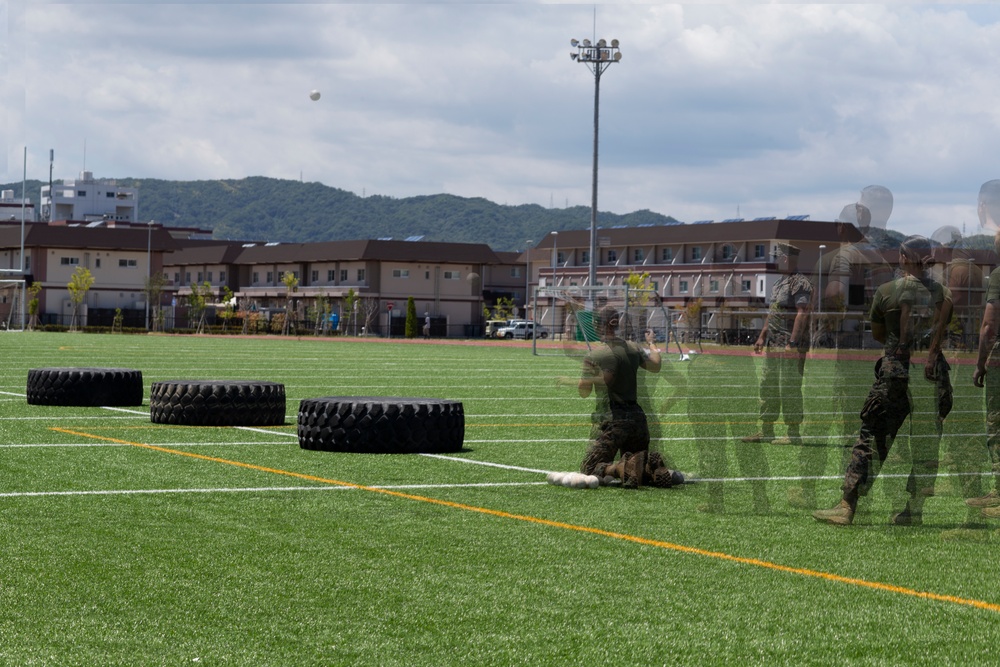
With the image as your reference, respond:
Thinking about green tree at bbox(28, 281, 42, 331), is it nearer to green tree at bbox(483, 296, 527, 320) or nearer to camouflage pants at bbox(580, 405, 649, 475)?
green tree at bbox(483, 296, 527, 320)

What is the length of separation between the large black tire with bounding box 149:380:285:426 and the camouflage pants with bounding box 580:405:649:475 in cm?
655

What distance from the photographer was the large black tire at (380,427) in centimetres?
1400

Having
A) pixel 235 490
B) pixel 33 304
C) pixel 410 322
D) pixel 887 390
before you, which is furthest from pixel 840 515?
pixel 33 304

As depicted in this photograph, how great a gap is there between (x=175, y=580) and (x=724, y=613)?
9.50 ft

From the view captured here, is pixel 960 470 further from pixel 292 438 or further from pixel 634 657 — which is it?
pixel 634 657

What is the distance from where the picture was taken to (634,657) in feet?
19.9

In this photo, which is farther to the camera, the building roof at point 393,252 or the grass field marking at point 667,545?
the building roof at point 393,252

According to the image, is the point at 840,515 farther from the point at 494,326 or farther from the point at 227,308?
the point at 227,308

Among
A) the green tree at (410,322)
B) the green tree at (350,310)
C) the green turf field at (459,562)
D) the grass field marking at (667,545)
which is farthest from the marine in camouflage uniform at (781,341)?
the green tree at (350,310)

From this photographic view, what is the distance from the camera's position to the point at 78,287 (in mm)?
108125

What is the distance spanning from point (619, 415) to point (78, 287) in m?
102

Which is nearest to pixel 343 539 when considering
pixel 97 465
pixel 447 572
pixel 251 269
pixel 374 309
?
pixel 447 572

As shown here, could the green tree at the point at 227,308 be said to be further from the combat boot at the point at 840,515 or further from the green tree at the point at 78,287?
the combat boot at the point at 840,515

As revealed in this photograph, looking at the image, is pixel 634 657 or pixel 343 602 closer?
pixel 634 657
